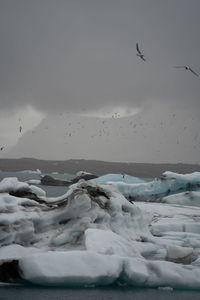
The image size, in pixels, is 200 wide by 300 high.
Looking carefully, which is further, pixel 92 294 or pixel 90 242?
pixel 90 242

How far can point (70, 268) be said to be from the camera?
922 centimetres

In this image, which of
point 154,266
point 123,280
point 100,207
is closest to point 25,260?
point 123,280

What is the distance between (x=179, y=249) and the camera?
12.2 m

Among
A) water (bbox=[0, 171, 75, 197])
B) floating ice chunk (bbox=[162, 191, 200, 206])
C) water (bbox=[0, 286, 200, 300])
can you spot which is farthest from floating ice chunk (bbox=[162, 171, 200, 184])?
water (bbox=[0, 286, 200, 300])

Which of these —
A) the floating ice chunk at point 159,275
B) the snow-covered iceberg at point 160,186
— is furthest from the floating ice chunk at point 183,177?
the floating ice chunk at point 159,275

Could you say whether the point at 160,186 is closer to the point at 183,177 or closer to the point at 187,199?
the point at 183,177

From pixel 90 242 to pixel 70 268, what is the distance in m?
1.56

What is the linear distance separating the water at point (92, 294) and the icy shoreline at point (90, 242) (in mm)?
209

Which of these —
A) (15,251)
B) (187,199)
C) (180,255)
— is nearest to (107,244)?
(15,251)

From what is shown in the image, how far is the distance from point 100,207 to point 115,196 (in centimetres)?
106

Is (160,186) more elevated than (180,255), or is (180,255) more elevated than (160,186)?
(160,186)

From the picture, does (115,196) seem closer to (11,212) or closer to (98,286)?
(11,212)

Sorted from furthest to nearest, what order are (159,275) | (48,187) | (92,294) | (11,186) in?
(48,187)
(11,186)
(159,275)
(92,294)

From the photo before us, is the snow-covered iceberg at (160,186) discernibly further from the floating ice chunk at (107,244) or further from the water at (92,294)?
the water at (92,294)
